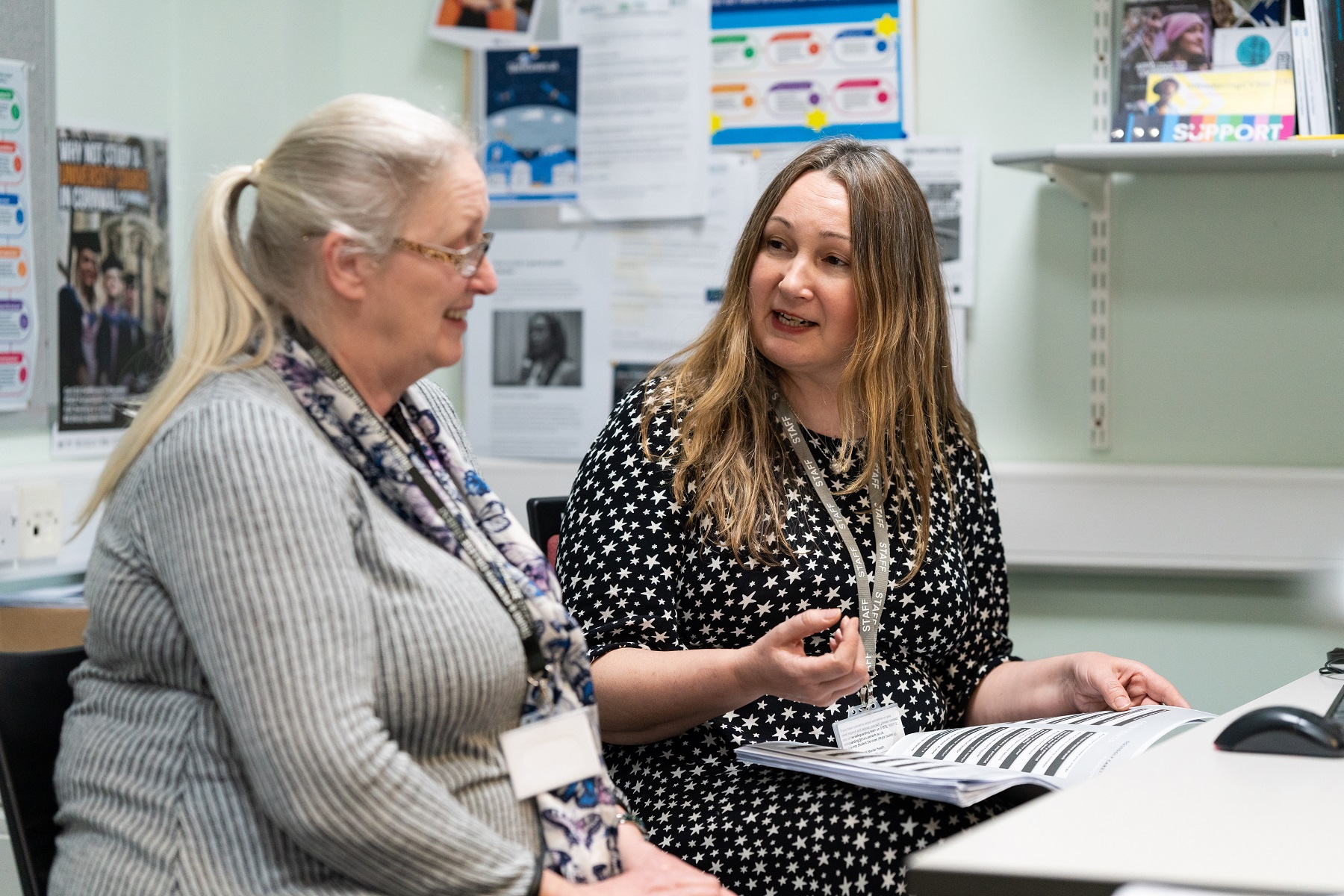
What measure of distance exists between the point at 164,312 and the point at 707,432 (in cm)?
129

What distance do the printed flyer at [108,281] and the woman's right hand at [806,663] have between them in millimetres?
1284

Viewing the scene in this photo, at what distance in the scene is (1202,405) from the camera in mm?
2352

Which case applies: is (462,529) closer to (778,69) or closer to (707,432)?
(707,432)

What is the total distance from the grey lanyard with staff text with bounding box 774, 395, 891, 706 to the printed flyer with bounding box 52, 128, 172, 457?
3.62ft

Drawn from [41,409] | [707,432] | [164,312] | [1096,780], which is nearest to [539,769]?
[1096,780]

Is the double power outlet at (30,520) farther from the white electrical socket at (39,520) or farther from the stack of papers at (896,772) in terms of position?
the stack of papers at (896,772)

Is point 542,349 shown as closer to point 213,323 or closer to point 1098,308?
point 1098,308

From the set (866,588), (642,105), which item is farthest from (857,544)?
(642,105)

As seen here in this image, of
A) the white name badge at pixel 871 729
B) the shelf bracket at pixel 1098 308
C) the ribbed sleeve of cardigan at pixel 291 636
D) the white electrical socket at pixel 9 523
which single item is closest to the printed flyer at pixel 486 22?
the shelf bracket at pixel 1098 308

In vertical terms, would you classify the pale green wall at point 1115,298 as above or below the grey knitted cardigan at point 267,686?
above

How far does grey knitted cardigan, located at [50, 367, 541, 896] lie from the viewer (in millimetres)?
986

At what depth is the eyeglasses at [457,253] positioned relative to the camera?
1.15 metres

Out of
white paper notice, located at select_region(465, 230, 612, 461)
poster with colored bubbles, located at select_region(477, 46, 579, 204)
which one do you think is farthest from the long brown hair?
poster with colored bubbles, located at select_region(477, 46, 579, 204)

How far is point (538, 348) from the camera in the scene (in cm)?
271
